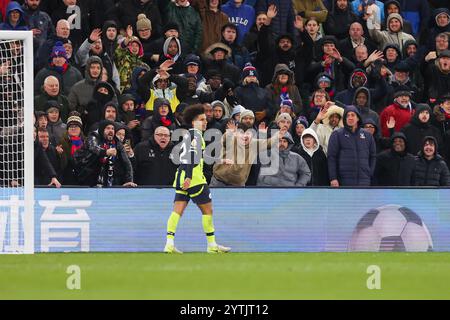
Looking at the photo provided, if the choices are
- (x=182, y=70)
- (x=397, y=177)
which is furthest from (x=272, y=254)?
(x=182, y=70)

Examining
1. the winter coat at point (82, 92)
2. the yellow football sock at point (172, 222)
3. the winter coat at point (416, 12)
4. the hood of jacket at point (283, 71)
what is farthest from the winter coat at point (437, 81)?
the yellow football sock at point (172, 222)

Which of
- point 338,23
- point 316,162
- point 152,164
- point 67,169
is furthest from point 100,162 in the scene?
point 338,23

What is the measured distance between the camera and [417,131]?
2072 cm

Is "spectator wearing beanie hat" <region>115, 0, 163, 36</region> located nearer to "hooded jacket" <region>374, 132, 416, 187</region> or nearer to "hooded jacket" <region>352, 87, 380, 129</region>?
"hooded jacket" <region>352, 87, 380, 129</region>

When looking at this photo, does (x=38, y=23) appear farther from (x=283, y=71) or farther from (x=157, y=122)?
(x=283, y=71)

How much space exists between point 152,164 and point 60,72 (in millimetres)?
2421

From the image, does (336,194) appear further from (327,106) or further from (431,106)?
(431,106)

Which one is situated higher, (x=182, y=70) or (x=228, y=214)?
(x=182, y=70)

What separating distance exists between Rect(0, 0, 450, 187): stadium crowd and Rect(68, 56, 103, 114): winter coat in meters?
0.02

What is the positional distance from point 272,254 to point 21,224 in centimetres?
368

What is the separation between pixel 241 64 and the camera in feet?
72.6

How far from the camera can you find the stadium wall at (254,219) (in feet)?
62.2

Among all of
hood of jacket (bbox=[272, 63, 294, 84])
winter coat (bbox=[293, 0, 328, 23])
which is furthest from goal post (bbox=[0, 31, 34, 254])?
winter coat (bbox=[293, 0, 328, 23])

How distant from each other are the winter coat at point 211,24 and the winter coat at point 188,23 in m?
0.14
